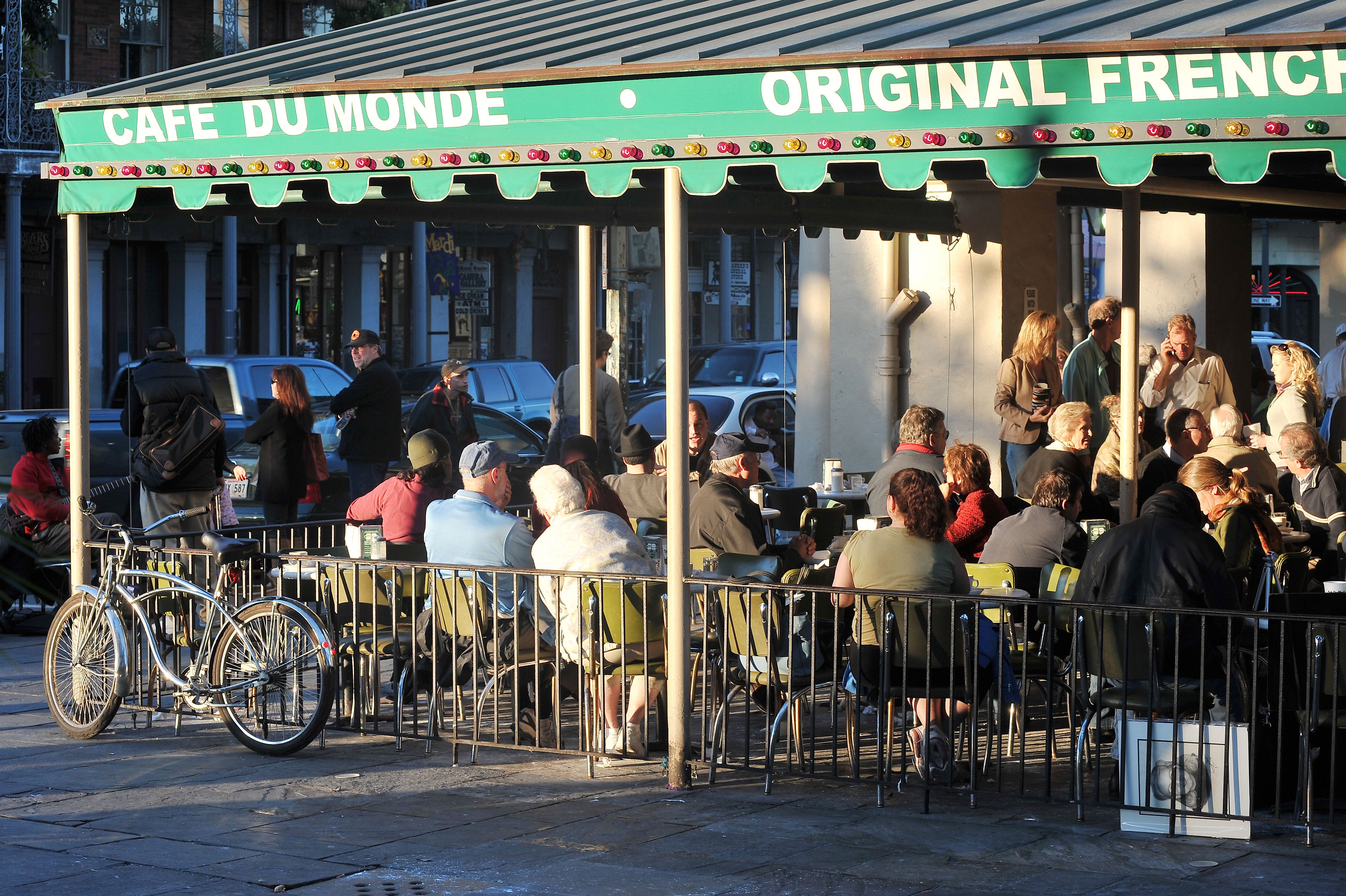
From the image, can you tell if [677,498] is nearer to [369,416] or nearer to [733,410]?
[369,416]

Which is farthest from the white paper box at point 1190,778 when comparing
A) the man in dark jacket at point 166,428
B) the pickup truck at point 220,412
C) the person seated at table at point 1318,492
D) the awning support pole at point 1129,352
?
the pickup truck at point 220,412

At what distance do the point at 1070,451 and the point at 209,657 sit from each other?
4.90 meters

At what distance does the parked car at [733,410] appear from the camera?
1778 cm

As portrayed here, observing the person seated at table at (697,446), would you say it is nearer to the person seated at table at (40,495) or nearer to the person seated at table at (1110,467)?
the person seated at table at (1110,467)

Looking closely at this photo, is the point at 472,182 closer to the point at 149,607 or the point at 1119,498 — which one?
the point at 149,607

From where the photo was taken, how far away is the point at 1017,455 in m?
12.0

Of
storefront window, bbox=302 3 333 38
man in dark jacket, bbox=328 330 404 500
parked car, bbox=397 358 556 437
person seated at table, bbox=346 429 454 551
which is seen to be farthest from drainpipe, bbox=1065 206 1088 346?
storefront window, bbox=302 3 333 38

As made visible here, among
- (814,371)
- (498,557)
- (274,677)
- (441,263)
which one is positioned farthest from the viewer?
(441,263)

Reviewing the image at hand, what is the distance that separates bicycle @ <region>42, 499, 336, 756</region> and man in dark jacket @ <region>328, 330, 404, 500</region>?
15.2ft

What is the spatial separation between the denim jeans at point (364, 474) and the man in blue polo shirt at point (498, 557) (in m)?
5.02

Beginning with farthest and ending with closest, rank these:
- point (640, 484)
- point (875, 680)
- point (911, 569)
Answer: point (640, 484), point (911, 569), point (875, 680)

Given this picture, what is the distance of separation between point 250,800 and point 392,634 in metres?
1.45

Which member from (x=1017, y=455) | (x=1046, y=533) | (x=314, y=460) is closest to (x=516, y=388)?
(x=314, y=460)

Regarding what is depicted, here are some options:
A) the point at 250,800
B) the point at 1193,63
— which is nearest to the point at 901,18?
the point at 1193,63
